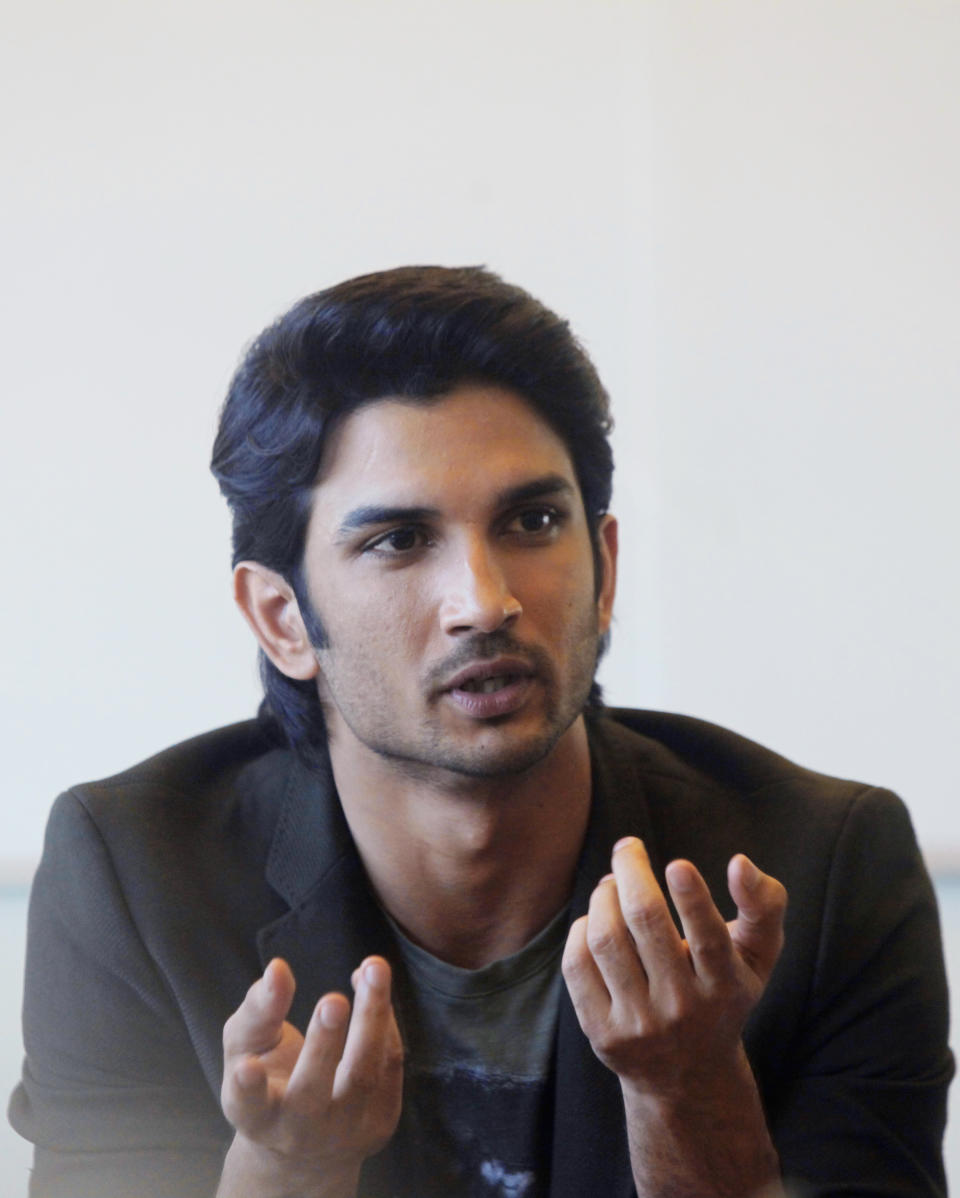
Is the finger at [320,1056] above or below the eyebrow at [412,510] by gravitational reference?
below

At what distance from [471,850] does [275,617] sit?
0.19 meters

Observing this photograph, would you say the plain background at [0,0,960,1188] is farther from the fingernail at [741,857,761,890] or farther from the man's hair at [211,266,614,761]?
the fingernail at [741,857,761,890]

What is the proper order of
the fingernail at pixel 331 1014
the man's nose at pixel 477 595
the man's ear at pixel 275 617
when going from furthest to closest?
the man's ear at pixel 275 617
the man's nose at pixel 477 595
the fingernail at pixel 331 1014

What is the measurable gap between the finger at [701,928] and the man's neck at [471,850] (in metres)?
0.19

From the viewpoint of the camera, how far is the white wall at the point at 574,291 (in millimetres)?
813

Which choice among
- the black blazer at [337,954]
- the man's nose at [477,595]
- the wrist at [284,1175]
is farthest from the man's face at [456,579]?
the wrist at [284,1175]

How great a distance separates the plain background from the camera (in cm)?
81

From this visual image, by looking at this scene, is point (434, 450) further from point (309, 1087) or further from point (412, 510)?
point (309, 1087)

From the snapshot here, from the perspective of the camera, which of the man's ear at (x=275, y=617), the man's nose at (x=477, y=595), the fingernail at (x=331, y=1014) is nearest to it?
the fingernail at (x=331, y=1014)

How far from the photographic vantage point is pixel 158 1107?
736 mm

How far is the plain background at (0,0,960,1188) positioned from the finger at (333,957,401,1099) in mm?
306

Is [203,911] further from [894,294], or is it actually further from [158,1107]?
[894,294]

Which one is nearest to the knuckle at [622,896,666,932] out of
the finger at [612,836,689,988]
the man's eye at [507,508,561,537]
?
the finger at [612,836,689,988]

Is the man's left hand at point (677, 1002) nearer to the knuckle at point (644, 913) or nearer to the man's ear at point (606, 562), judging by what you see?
the knuckle at point (644, 913)
